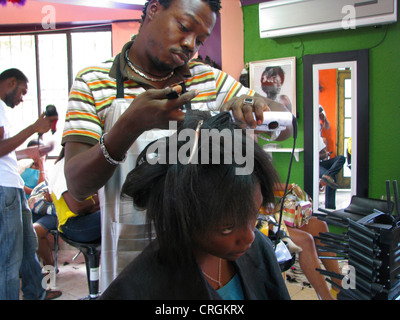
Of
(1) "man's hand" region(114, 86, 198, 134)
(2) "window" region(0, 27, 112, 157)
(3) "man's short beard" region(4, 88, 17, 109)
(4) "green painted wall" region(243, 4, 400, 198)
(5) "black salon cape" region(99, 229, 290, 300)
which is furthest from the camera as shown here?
(2) "window" region(0, 27, 112, 157)

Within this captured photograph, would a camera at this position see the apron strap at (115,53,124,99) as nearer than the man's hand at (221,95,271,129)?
No

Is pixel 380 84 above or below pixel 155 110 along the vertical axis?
above

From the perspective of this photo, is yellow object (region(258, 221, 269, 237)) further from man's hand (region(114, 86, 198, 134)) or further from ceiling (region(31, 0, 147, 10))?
ceiling (region(31, 0, 147, 10))

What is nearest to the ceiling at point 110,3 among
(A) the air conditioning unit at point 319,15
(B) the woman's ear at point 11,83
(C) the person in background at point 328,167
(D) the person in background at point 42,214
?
(A) the air conditioning unit at point 319,15

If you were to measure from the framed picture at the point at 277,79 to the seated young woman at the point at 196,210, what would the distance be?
125 inches

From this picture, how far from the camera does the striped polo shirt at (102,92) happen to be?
103 cm

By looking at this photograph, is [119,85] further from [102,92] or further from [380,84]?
[380,84]

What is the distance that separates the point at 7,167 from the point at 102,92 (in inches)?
56.3

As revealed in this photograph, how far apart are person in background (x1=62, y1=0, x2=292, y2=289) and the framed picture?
287 centimetres

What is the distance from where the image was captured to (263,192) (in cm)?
89

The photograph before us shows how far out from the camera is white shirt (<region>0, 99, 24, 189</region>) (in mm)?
2133

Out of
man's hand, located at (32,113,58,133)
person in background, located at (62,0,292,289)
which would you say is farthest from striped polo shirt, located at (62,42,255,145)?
man's hand, located at (32,113,58,133)

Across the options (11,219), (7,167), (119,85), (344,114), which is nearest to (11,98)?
(7,167)

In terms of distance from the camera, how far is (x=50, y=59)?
452 cm
